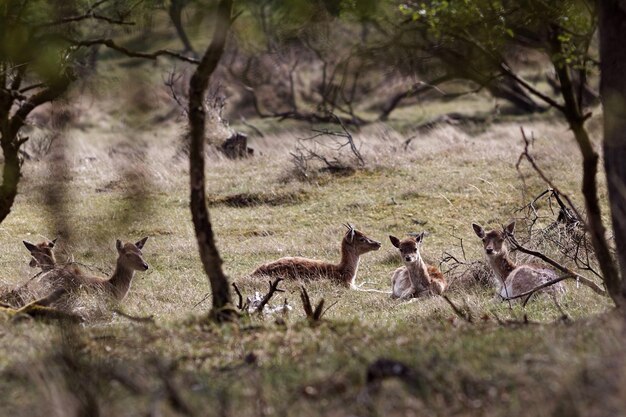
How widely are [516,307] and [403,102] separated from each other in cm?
2830

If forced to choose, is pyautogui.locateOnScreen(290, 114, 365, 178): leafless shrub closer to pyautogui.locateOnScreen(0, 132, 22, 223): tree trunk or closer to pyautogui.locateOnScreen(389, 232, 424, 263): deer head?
pyautogui.locateOnScreen(389, 232, 424, 263): deer head

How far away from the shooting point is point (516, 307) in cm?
1101

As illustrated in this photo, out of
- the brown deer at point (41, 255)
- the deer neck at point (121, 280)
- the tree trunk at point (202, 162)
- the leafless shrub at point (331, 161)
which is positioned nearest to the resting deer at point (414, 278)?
the deer neck at point (121, 280)

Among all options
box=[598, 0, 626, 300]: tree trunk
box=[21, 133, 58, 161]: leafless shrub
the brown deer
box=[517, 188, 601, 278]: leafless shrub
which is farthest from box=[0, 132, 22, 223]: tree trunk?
box=[21, 133, 58, 161]: leafless shrub

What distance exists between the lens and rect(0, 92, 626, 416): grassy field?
5078mm

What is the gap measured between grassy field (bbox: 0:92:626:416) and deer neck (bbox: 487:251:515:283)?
0.24m

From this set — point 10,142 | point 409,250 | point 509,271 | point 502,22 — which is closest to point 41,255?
point 10,142

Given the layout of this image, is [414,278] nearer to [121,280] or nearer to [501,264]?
[501,264]

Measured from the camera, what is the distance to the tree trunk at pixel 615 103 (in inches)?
290

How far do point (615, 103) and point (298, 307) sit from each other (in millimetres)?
4944

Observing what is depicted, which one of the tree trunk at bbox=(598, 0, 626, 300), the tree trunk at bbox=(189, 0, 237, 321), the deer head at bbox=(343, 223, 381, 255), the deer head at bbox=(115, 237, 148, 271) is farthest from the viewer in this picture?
the deer head at bbox=(343, 223, 381, 255)

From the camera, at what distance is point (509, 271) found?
43.4ft

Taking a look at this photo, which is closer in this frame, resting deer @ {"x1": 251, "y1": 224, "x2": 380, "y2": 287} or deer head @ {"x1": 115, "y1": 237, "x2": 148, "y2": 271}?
deer head @ {"x1": 115, "y1": 237, "x2": 148, "y2": 271}

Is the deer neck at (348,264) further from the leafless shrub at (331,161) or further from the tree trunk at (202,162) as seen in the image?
the tree trunk at (202,162)
